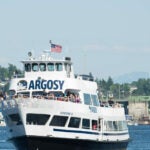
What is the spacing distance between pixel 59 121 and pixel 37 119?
5.10 ft

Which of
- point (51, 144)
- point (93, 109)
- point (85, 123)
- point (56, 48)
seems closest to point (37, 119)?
point (51, 144)

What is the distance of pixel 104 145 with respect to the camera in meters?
76.9

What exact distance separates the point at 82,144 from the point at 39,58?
7.41 metres

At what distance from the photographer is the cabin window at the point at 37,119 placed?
7144cm

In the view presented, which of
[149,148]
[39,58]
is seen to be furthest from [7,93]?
[149,148]

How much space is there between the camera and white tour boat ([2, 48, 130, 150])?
7138cm

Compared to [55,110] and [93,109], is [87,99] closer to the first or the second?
[93,109]

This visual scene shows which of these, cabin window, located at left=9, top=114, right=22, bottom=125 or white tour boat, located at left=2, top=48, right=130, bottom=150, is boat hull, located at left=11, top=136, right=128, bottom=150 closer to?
white tour boat, located at left=2, top=48, right=130, bottom=150

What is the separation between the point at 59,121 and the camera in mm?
72062

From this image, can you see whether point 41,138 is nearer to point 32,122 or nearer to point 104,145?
point 32,122

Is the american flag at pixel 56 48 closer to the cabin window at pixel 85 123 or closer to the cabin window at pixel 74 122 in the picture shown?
the cabin window at pixel 85 123

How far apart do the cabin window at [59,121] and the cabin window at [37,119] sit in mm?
512

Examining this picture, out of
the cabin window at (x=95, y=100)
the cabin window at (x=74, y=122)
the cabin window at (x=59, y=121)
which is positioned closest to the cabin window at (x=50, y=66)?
the cabin window at (x=95, y=100)

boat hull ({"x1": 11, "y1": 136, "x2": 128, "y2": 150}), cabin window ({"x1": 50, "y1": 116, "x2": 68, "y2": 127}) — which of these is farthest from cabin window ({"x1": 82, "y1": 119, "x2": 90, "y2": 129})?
Answer: cabin window ({"x1": 50, "y1": 116, "x2": 68, "y2": 127})
